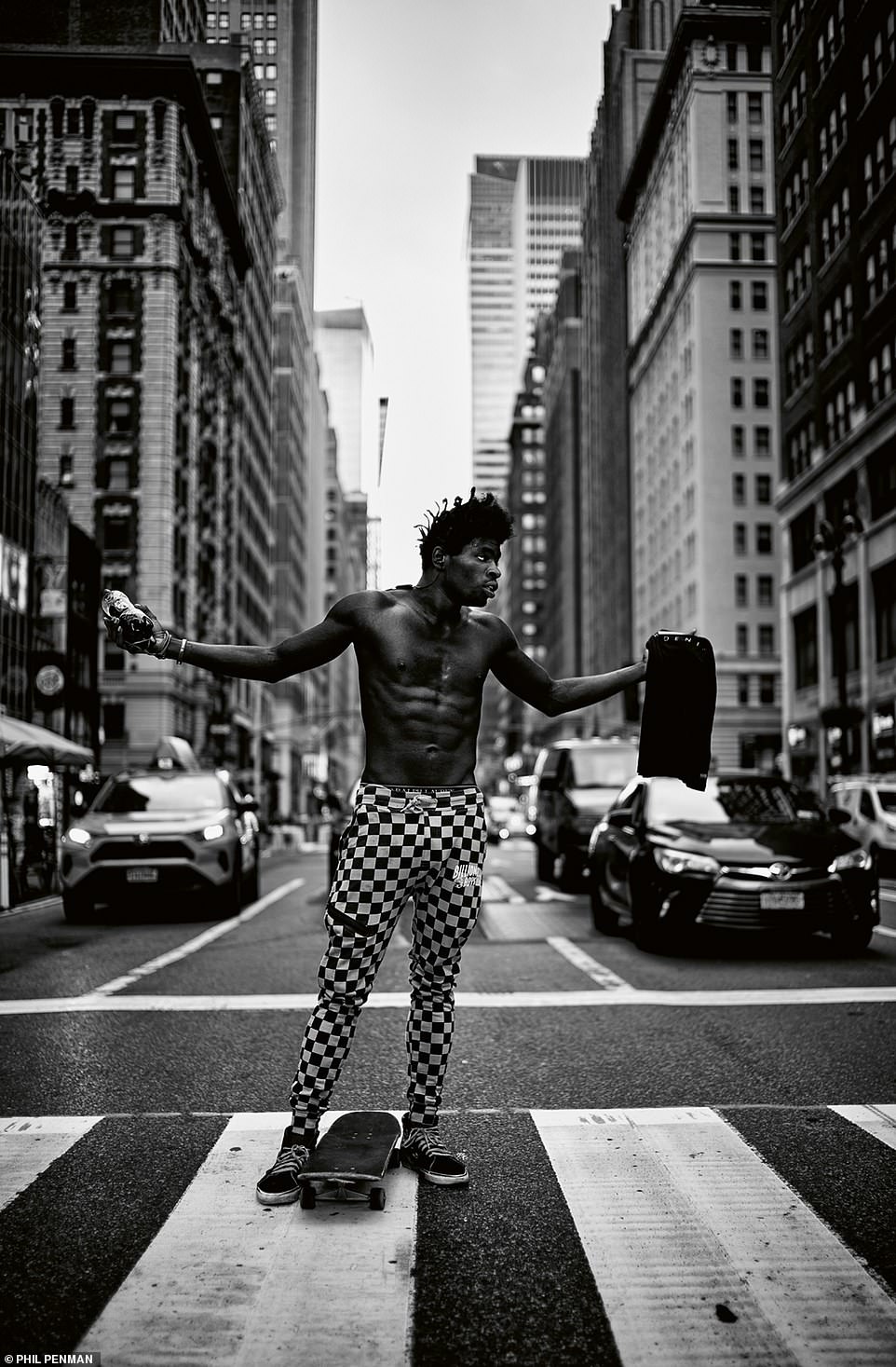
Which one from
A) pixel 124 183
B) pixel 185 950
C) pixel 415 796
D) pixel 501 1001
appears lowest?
pixel 185 950

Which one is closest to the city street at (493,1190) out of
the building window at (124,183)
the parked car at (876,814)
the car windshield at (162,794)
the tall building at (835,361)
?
the car windshield at (162,794)

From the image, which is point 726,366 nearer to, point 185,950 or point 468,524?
point 185,950

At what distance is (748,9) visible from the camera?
7419cm

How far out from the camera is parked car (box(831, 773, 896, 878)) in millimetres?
22312

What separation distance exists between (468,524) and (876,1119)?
8.99 ft

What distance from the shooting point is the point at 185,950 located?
11.3 metres

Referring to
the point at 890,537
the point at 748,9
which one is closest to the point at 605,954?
the point at 890,537

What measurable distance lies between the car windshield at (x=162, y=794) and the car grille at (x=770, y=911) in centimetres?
678

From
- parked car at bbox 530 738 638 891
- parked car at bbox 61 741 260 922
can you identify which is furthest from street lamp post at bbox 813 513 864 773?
parked car at bbox 61 741 260 922

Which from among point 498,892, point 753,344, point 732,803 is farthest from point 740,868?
point 753,344

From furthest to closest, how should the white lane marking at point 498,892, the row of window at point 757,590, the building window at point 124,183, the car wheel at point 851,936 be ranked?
the row of window at point 757,590 < the building window at point 124,183 < the white lane marking at point 498,892 < the car wheel at point 851,936

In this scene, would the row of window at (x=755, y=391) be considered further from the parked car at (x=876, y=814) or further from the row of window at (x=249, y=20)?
the row of window at (x=249, y=20)

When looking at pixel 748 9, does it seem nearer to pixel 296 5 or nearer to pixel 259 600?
pixel 259 600

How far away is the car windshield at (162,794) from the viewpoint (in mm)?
14656
